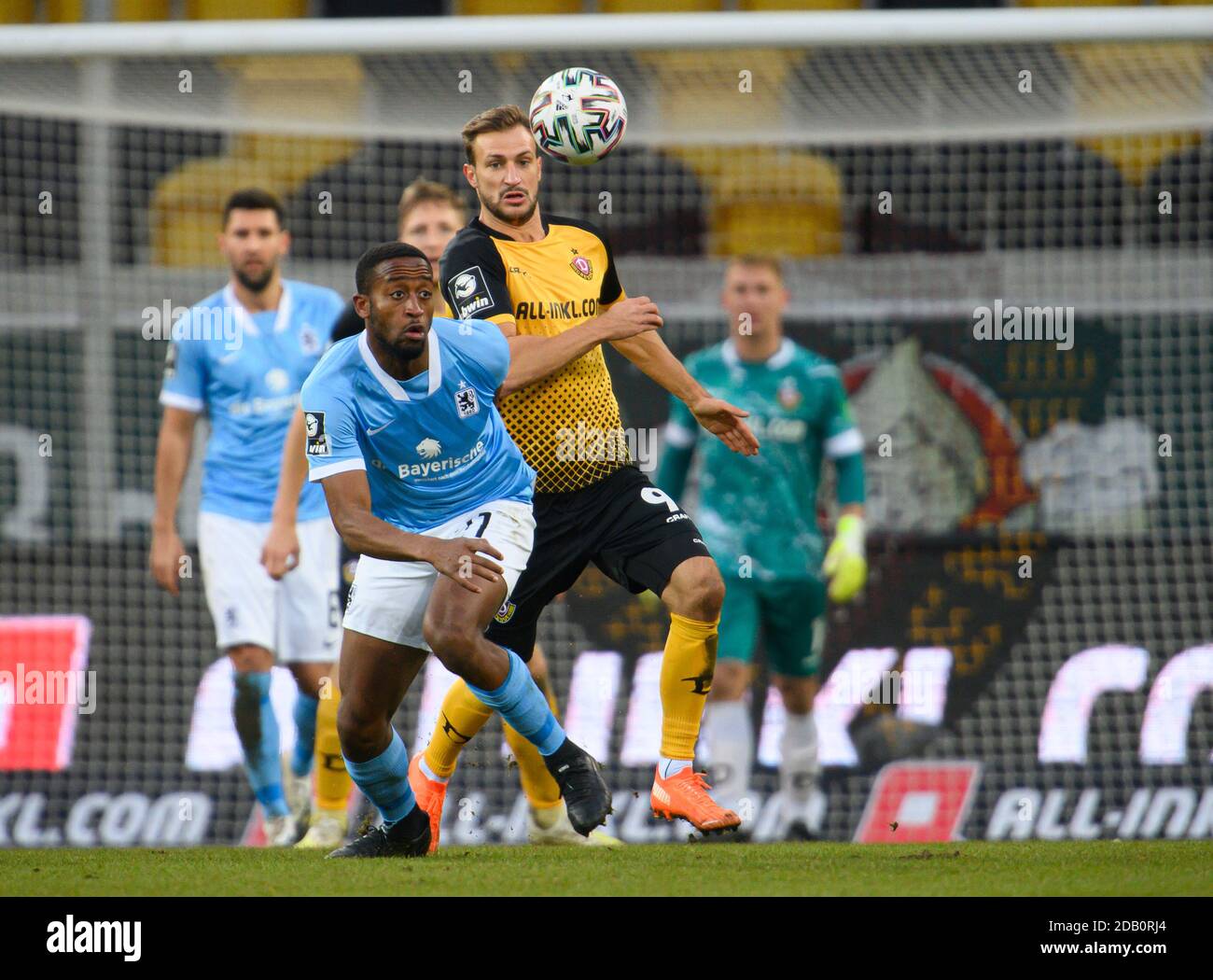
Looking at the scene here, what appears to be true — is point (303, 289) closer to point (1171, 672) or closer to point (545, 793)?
point (545, 793)

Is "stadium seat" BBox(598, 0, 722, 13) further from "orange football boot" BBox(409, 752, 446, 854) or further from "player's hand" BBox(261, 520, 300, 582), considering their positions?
"orange football boot" BBox(409, 752, 446, 854)

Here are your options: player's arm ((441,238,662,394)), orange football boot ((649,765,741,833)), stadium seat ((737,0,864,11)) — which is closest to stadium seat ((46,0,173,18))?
stadium seat ((737,0,864,11))

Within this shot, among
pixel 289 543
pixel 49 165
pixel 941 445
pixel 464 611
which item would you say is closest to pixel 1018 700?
pixel 941 445

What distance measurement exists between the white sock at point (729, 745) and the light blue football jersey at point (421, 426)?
8.77 feet

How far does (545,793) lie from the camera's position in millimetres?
6473

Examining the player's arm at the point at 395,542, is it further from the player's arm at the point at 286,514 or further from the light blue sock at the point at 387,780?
the player's arm at the point at 286,514

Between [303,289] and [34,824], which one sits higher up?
[303,289]

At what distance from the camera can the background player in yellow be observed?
18.1ft

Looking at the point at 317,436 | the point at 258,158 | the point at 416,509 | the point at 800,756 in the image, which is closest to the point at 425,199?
the point at 416,509

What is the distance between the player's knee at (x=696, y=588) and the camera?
545 cm

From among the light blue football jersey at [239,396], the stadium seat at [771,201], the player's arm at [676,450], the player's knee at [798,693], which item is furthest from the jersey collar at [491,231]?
the stadium seat at [771,201]

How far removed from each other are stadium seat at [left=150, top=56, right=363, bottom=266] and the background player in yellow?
4.18 metres

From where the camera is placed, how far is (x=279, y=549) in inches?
275

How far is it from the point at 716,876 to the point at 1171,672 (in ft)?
14.6
